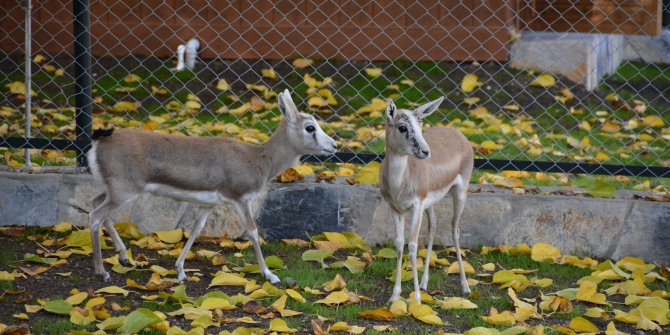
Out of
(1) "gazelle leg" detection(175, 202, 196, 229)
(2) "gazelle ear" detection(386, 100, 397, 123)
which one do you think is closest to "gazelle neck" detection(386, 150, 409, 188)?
(2) "gazelle ear" detection(386, 100, 397, 123)

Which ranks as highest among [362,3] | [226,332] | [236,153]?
[362,3]

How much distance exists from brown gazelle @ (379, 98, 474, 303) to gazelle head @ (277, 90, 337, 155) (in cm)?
59

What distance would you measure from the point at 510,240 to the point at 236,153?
6.32ft

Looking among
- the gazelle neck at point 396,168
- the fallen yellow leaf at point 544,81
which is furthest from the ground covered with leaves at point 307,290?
the fallen yellow leaf at point 544,81

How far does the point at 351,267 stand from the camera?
6.16 meters

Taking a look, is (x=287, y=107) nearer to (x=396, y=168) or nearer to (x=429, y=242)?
(x=396, y=168)

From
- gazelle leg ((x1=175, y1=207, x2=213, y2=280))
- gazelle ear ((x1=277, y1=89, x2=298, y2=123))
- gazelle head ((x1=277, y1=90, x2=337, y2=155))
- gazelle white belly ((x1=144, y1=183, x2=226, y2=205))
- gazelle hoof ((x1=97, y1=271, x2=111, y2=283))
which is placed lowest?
gazelle hoof ((x1=97, y1=271, x2=111, y2=283))

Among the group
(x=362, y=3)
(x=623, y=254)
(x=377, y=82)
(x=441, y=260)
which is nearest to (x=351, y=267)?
(x=441, y=260)

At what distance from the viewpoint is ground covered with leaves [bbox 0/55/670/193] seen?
8.11m

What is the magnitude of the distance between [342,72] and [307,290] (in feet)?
16.0

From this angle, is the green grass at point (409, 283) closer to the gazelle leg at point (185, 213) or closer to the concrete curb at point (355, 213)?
the concrete curb at point (355, 213)

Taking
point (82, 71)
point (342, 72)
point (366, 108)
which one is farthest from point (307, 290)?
point (342, 72)

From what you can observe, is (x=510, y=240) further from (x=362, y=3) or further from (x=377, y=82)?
(x=362, y=3)

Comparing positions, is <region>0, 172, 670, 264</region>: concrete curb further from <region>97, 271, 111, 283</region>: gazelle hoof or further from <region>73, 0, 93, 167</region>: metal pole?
<region>97, 271, 111, 283</region>: gazelle hoof
